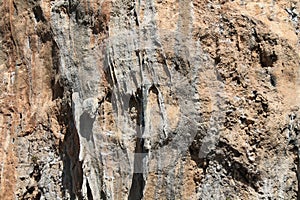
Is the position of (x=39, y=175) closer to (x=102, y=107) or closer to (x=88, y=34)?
(x=102, y=107)

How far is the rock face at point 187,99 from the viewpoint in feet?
7.73

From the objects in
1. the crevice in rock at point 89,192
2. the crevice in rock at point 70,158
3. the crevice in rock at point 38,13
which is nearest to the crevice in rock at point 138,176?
the crevice in rock at point 89,192

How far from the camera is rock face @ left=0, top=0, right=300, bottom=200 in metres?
2.36

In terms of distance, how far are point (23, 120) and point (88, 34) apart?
2.11ft

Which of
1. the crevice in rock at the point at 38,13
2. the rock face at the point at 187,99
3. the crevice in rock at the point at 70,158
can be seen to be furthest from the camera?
the crevice in rock at the point at 38,13

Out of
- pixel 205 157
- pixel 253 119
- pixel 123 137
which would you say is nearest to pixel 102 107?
pixel 123 137

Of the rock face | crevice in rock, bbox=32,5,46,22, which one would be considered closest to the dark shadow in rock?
the rock face

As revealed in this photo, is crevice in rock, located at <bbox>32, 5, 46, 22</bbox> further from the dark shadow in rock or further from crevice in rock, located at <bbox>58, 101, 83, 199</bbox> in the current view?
the dark shadow in rock

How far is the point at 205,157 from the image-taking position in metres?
2.41

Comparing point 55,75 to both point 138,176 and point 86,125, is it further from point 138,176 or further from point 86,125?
point 138,176

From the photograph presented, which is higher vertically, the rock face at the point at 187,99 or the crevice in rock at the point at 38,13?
the crevice in rock at the point at 38,13

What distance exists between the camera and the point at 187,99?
240 centimetres

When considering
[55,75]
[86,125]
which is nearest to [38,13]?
[55,75]

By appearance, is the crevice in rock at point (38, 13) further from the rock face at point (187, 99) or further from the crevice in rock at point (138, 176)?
the crevice in rock at point (138, 176)
